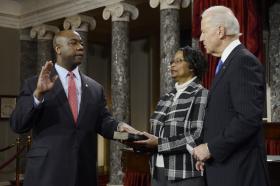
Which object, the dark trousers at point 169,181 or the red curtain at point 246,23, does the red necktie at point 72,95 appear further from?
the red curtain at point 246,23

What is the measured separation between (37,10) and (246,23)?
5488 millimetres

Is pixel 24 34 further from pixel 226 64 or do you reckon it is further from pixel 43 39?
pixel 226 64

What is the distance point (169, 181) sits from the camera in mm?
3102

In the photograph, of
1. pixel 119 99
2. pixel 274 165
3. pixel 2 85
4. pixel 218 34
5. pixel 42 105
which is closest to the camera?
pixel 218 34

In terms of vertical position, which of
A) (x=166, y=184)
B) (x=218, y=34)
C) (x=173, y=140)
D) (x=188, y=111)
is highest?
(x=218, y=34)

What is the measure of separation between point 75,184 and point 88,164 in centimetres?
17

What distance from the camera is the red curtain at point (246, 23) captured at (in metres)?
6.07

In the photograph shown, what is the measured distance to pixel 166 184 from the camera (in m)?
3.13

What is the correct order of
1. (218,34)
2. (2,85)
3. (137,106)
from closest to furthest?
(218,34) < (2,85) < (137,106)

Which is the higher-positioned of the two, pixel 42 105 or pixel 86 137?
pixel 42 105

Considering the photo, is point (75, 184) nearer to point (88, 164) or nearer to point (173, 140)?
point (88, 164)

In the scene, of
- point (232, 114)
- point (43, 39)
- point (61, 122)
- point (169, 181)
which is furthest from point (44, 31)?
point (232, 114)

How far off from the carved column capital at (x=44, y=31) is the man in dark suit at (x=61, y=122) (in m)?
7.22

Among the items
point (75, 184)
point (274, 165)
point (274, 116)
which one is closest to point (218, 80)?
point (75, 184)
